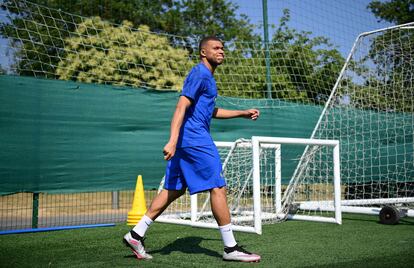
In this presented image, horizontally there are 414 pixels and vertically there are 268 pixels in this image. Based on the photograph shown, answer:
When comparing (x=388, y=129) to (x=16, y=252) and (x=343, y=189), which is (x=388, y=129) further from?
(x=16, y=252)

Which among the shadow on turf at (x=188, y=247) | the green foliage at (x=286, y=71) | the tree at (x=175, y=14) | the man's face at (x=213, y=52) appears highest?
the tree at (x=175, y=14)

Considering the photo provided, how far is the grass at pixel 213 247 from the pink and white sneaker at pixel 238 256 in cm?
6

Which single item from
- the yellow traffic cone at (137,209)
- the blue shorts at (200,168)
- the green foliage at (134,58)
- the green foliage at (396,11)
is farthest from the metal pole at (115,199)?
the green foliage at (396,11)

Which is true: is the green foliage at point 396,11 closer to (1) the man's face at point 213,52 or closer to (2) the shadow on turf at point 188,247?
(2) the shadow on turf at point 188,247

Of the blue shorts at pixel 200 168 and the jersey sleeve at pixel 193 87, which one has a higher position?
the jersey sleeve at pixel 193 87

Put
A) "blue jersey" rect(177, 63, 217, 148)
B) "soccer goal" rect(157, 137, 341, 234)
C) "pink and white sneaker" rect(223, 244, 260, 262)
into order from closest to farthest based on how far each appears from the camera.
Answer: "pink and white sneaker" rect(223, 244, 260, 262)
"blue jersey" rect(177, 63, 217, 148)
"soccer goal" rect(157, 137, 341, 234)

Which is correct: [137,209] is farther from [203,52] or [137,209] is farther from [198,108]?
[203,52]

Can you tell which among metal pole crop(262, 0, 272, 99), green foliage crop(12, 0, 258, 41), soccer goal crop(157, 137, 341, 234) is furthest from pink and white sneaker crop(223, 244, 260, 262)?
green foliage crop(12, 0, 258, 41)

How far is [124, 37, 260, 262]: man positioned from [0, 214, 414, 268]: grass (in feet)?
0.60

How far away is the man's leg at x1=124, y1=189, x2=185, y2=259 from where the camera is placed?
430 centimetres

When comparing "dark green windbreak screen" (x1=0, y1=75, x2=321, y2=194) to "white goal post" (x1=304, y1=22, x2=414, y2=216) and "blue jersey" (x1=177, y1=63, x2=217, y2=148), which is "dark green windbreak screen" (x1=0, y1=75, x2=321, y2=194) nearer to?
"white goal post" (x1=304, y1=22, x2=414, y2=216)

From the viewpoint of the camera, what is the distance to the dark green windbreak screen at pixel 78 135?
673cm

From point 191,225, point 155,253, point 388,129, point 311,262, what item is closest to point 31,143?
point 191,225

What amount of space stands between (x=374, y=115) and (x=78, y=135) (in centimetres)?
527
